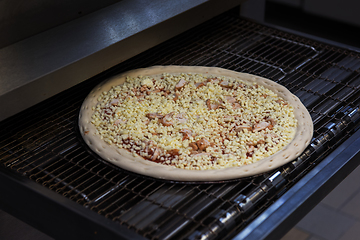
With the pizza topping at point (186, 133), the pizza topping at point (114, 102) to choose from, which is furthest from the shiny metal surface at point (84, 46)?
the pizza topping at point (186, 133)

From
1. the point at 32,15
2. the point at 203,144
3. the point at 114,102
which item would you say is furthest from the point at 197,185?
the point at 32,15

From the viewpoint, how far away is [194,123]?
165cm

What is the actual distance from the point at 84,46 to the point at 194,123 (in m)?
0.48

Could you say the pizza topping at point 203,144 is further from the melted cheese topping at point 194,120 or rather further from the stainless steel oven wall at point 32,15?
the stainless steel oven wall at point 32,15

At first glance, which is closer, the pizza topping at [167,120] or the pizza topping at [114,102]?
the pizza topping at [167,120]

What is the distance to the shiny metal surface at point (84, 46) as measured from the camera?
4.49ft

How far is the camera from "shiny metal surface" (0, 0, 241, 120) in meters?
1.37

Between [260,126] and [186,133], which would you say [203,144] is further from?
[260,126]

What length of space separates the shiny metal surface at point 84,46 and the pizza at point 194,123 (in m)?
0.20

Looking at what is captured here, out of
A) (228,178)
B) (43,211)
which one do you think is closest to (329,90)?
(228,178)

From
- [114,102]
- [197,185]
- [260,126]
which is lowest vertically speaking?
[197,185]

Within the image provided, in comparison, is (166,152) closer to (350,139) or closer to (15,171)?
(15,171)

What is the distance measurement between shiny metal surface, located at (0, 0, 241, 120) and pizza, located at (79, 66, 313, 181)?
0.20 meters

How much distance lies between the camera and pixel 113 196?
53.1 inches
